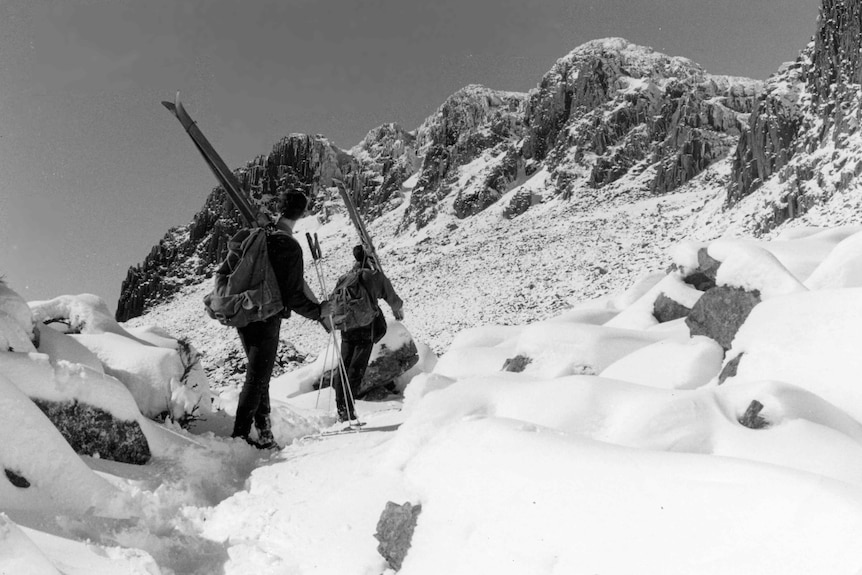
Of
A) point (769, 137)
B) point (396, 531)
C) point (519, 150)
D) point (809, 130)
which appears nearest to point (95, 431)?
point (396, 531)

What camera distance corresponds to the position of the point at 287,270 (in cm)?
419

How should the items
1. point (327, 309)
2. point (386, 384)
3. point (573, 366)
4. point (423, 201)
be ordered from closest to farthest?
point (327, 309) → point (573, 366) → point (386, 384) → point (423, 201)

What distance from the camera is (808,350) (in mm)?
3424

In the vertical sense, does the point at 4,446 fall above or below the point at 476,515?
above

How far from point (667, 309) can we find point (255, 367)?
5.29 m

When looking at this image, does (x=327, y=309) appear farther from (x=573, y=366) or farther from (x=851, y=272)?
(x=851, y=272)

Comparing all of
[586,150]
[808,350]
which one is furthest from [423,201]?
[808,350]

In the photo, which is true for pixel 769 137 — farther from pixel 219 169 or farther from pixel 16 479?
pixel 16 479

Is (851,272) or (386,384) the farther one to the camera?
(386,384)

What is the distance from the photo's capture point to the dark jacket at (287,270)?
4.20m

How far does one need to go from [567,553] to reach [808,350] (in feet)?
9.03

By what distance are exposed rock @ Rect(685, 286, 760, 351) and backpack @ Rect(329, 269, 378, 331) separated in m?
3.22

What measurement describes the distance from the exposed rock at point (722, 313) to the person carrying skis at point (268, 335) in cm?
342

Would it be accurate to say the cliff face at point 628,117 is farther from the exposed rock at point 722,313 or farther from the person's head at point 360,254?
the person's head at point 360,254
